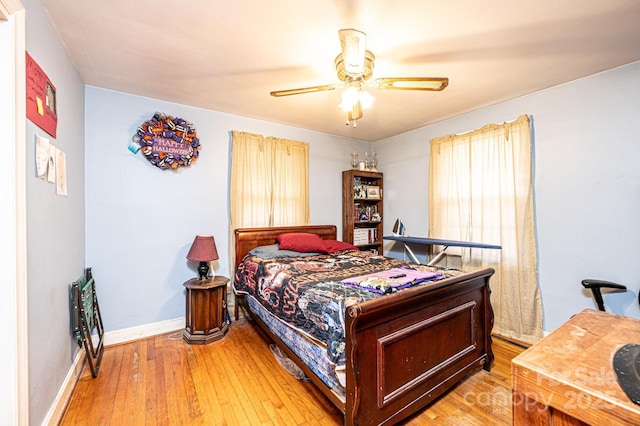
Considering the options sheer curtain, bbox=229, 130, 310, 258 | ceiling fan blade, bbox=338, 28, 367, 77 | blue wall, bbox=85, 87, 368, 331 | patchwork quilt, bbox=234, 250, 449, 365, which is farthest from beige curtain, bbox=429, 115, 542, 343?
blue wall, bbox=85, 87, 368, 331

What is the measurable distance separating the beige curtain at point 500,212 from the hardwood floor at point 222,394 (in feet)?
1.55

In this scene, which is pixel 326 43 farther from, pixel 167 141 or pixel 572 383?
pixel 572 383

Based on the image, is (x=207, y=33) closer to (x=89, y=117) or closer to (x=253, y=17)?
(x=253, y=17)

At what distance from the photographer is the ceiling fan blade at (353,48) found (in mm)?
1506

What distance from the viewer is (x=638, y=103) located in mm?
2174

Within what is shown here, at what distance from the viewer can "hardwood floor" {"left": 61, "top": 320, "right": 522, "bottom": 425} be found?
5.55ft

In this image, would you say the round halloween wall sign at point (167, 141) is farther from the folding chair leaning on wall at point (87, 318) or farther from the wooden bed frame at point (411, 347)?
the wooden bed frame at point (411, 347)

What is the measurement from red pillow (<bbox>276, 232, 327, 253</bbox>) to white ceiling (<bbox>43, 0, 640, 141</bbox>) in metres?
1.61

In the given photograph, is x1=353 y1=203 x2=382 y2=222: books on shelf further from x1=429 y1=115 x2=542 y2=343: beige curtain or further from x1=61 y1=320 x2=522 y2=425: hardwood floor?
x1=61 y1=320 x2=522 y2=425: hardwood floor

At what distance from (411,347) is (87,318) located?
2502mm

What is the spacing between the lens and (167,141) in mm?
2875

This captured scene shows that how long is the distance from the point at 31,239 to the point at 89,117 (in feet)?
5.66

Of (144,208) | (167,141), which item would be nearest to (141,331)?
(144,208)

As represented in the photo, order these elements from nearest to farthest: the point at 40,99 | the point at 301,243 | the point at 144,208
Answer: the point at 40,99 → the point at 144,208 → the point at 301,243
